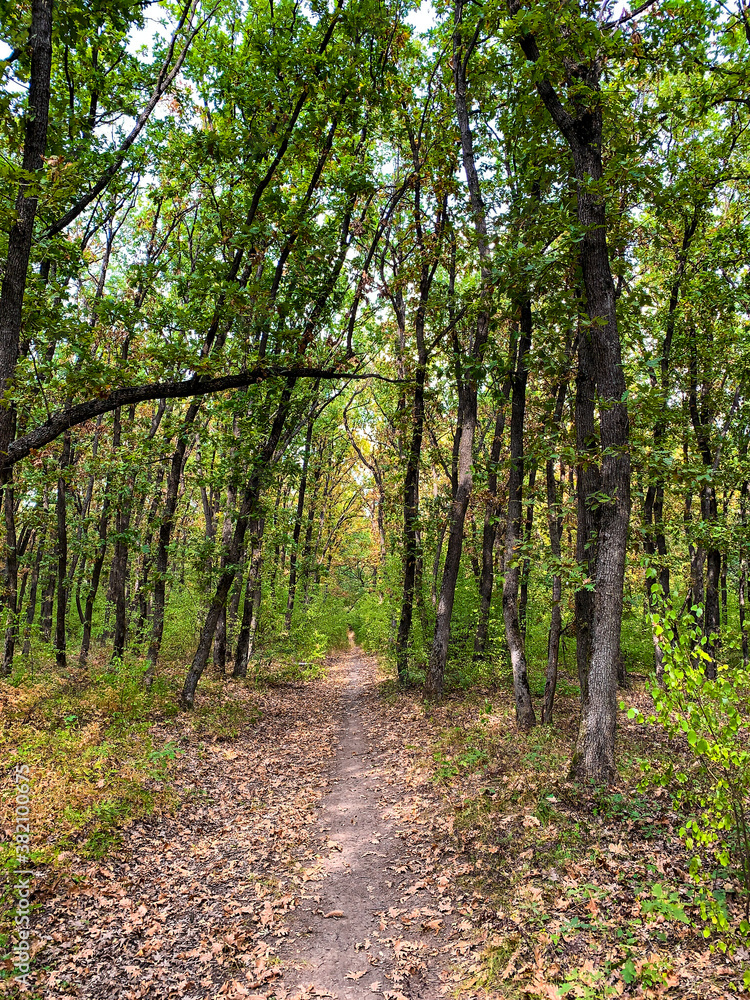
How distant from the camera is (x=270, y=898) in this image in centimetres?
577

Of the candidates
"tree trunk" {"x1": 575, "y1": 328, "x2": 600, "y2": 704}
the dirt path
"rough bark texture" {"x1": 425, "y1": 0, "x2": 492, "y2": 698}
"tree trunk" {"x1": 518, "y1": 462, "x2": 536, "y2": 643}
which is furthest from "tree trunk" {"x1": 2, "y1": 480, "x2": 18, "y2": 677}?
"tree trunk" {"x1": 518, "y1": 462, "x2": 536, "y2": 643}

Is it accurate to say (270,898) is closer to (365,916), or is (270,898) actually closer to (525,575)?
(365,916)

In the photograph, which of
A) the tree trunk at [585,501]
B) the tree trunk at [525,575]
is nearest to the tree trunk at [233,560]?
the tree trunk at [585,501]

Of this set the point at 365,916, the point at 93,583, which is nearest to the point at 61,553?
the point at 93,583

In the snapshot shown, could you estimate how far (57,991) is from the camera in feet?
13.8

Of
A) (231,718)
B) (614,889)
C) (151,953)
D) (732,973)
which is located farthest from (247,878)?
(231,718)

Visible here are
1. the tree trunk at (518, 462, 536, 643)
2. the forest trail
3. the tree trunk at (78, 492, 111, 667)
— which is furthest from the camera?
the tree trunk at (78, 492, 111, 667)

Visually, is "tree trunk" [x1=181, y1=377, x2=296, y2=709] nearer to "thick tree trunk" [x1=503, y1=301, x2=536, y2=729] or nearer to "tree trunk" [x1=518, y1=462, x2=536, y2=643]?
"thick tree trunk" [x1=503, y1=301, x2=536, y2=729]

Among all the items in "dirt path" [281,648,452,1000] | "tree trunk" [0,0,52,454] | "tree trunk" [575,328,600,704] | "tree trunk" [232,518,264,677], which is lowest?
"dirt path" [281,648,452,1000]

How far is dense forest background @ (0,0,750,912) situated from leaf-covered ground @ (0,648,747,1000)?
120cm

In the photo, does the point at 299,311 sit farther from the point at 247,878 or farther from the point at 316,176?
the point at 247,878

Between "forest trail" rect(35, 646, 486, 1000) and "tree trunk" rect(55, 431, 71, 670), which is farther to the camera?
"tree trunk" rect(55, 431, 71, 670)

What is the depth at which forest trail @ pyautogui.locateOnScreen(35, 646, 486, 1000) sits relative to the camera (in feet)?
14.9

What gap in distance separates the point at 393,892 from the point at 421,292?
45.1ft
